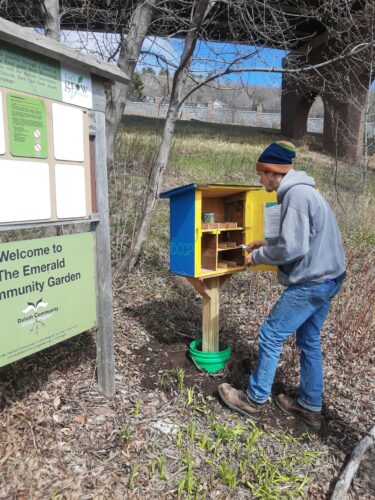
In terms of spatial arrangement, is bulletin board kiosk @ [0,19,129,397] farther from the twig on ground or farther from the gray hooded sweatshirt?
the twig on ground

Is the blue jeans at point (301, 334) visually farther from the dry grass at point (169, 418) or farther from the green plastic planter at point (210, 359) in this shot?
the green plastic planter at point (210, 359)

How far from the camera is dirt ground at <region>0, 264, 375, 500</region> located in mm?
2377

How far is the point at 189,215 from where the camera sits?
316cm

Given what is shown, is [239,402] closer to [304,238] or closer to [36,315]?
[304,238]

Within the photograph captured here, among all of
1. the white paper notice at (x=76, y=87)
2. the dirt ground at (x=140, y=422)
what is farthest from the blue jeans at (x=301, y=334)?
the white paper notice at (x=76, y=87)

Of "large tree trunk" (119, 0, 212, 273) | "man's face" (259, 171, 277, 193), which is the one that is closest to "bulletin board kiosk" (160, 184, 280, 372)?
"man's face" (259, 171, 277, 193)

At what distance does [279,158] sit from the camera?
2.79 meters

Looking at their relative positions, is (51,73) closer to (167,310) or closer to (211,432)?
(211,432)

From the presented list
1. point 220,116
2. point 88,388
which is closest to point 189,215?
point 88,388

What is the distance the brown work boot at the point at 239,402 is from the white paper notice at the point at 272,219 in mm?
1227

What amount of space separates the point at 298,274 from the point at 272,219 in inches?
28.9

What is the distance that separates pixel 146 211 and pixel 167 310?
1.17 meters

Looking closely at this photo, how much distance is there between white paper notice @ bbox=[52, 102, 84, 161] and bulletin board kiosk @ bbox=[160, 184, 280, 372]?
0.90 metres

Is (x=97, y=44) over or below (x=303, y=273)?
over
